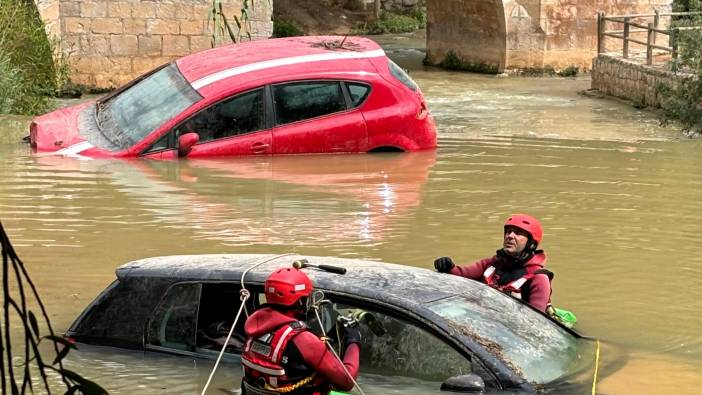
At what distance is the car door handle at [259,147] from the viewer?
13352 millimetres

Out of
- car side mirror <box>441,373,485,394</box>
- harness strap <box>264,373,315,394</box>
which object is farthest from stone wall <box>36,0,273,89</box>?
harness strap <box>264,373,315,394</box>

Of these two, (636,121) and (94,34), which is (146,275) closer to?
(636,121)

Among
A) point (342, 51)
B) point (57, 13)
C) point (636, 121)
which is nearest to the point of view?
point (342, 51)

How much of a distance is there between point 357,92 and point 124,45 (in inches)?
325

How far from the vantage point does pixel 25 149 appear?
13891 mm

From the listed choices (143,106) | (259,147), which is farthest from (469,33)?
(143,106)

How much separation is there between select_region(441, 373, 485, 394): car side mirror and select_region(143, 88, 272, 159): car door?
24.6 ft

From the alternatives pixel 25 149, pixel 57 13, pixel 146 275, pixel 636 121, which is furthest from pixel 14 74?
pixel 146 275

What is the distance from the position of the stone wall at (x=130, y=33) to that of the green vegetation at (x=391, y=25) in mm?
16193

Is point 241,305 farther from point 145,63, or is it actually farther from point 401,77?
point 145,63

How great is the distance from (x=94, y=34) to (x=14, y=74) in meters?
4.53

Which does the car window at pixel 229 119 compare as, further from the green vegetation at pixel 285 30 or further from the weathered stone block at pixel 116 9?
the green vegetation at pixel 285 30

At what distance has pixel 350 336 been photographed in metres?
5.89

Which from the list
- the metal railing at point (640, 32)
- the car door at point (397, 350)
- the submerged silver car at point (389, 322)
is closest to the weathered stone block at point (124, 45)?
the metal railing at point (640, 32)
